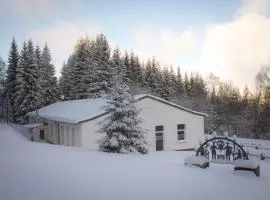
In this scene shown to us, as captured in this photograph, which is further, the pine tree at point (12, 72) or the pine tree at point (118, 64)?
the pine tree at point (118, 64)

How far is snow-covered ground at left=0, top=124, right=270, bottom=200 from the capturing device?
275 inches

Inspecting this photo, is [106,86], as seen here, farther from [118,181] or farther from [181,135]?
[118,181]

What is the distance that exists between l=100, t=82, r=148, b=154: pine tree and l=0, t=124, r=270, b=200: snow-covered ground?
4.07 m

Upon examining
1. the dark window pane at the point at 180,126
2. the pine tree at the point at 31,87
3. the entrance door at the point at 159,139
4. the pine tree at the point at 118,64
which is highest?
the pine tree at the point at 118,64

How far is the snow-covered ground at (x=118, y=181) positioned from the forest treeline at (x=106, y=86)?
98.0ft

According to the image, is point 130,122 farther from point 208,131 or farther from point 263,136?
point 208,131

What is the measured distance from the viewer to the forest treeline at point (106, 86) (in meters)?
46.3

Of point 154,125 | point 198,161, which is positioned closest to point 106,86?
point 154,125

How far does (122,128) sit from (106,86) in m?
30.9

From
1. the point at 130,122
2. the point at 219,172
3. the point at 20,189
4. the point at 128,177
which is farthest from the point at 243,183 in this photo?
the point at 130,122

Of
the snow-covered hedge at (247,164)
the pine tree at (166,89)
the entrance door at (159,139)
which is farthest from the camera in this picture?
the pine tree at (166,89)

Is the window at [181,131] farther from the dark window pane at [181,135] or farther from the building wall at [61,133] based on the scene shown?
the building wall at [61,133]

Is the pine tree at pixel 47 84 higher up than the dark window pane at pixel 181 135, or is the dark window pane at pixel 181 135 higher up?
the pine tree at pixel 47 84

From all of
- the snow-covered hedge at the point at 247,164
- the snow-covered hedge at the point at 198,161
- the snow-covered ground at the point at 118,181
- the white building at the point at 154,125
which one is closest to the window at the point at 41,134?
the white building at the point at 154,125
